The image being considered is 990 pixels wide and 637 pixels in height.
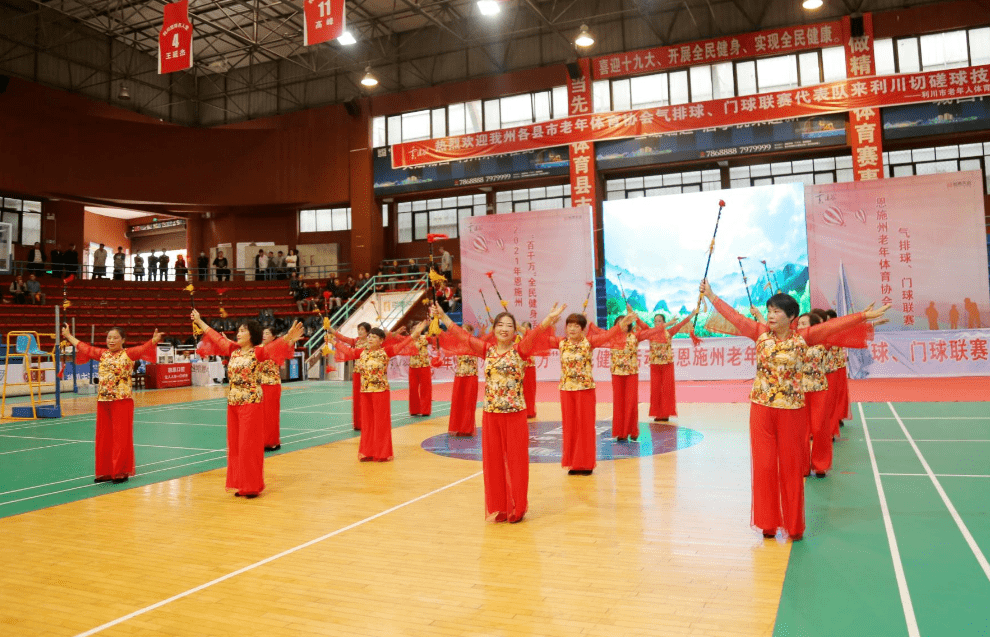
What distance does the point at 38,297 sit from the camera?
2181 centimetres

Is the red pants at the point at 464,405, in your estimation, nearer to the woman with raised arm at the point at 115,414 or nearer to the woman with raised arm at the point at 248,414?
the woman with raised arm at the point at 248,414

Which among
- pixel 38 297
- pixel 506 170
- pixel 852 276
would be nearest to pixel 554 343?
pixel 852 276

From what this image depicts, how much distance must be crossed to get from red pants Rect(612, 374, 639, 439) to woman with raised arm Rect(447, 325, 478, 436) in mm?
2149

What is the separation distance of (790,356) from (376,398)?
16.2ft

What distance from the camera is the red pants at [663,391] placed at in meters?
A: 10.5

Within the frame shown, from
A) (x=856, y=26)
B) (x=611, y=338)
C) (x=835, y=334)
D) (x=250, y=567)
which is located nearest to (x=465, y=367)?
(x=611, y=338)

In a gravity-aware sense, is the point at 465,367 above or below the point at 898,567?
above

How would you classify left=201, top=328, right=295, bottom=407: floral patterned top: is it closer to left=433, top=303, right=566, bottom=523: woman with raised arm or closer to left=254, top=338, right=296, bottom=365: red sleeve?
left=254, top=338, right=296, bottom=365: red sleeve

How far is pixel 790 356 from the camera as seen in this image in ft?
15.3

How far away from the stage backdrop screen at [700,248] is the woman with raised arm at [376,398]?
443 inches

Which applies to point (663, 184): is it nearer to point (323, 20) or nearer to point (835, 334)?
point (323, 20)

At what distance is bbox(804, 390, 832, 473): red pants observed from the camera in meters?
6.48

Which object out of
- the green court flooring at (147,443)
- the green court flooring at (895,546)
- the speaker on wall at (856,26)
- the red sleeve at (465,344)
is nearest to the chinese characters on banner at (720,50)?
the speaker on wall at (856,26)

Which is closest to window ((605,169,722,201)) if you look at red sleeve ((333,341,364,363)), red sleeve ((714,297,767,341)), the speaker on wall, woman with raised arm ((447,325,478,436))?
the speaker on wall
